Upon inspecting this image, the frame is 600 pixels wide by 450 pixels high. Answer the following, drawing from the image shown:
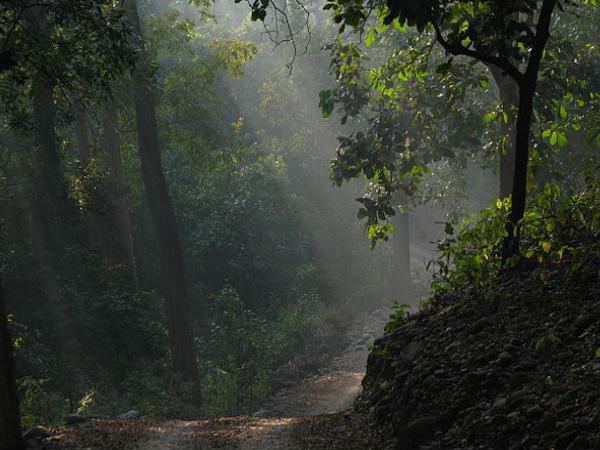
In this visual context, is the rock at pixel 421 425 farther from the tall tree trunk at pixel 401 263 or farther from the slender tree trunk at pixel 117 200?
the tall tree trunk at pixel 401 263

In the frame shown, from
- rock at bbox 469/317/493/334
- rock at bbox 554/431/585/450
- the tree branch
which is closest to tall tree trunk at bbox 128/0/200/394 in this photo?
rock at bbox 469/317/493/334

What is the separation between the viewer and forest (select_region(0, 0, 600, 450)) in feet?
21.8

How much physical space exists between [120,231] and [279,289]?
7324mm

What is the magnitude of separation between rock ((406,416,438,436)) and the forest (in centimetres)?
3

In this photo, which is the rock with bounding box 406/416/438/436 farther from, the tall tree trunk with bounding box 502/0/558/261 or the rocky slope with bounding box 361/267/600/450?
the tall tree trunk with bounding box 502/0/558/261

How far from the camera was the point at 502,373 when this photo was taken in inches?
236

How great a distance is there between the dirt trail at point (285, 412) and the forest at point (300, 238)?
0.24 feet

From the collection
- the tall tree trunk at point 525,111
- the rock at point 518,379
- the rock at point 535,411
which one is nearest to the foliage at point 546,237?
the tall tree trunk at point 525,111

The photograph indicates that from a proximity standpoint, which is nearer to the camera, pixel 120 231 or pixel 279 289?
pixel 120 231

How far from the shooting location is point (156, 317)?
18.6m

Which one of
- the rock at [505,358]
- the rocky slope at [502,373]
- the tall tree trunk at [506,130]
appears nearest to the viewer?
the rocky slope at [502,373]

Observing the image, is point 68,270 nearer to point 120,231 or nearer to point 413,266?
point 120,231

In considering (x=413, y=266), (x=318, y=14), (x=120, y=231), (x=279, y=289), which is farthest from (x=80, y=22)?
(x=318, y=14)

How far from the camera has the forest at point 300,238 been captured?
21.8 feet
